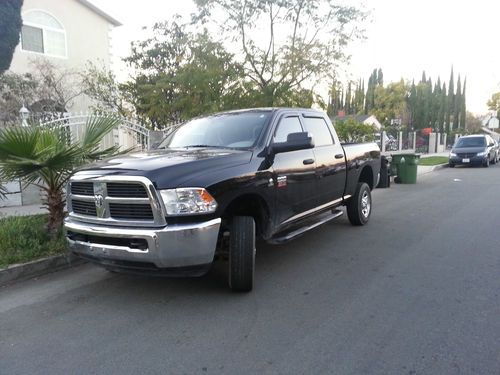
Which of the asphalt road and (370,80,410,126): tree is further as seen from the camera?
(370,80,410,126): tree

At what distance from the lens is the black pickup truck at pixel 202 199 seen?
145 inches

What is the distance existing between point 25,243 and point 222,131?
290 centimetres

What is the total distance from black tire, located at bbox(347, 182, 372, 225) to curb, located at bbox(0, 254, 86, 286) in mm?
4382

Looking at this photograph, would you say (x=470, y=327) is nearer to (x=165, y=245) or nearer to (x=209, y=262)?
(x=209, y=262)

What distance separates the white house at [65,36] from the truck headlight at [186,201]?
54.0ft

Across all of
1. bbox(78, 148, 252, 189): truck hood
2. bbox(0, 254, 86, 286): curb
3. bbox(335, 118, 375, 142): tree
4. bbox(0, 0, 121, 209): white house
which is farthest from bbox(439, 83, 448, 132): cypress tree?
bbox(0, 254, 86, 286): curb

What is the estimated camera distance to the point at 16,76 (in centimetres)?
1570

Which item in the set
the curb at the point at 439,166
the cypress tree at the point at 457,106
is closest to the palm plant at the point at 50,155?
the curb at the point at 439,166

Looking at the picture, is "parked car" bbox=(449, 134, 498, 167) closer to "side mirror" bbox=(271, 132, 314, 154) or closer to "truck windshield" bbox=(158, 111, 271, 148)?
"truck windshield" bbox=(158, 111, 271, 148)

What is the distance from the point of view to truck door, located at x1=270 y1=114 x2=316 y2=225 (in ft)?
15.7

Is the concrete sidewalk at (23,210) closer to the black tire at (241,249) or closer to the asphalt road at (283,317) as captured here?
the asphalt road at (283,317)

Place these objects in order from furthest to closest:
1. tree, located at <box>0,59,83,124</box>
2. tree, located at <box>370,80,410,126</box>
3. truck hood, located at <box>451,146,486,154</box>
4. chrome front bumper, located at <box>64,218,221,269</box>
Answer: tree, located at <box>370,80,410,126</box> < truck hood, located at <box>451,146,486,154</box> < tree, located at <box>0,59,83,124</box> < chrome front bumper, located at <box>64,218,221,269</box>

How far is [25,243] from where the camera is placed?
527 cm

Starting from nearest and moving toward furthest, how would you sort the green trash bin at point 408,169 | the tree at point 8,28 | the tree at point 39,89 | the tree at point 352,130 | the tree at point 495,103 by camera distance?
1. the green trash bin at point 408,169
2. the tree at point 8,28
3. the tree at point 39,89
4. the tree at point 352,130
5. the tree at point 495,103
